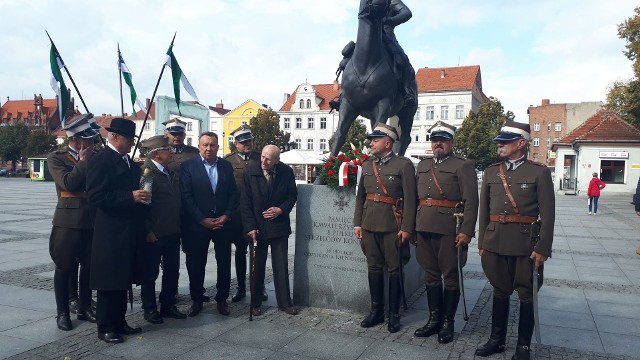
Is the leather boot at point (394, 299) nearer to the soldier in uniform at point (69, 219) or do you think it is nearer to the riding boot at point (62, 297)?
the soldier in uniform at point (69, 219)

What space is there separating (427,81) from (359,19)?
56.5 meters

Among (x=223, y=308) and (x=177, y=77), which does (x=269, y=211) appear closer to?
(x=223, y=308)

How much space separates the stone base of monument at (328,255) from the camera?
5.41m

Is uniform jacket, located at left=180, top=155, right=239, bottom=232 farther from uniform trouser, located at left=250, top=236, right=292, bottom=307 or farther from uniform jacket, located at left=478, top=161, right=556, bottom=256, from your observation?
uniform jacket, located at left=478, top=161, right=556, bottom=256

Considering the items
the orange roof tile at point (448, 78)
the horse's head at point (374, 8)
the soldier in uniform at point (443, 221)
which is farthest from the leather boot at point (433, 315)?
the orange roof tile at point (448, 78)

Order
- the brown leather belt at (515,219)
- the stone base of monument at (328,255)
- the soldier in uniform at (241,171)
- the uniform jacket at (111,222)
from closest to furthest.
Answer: the brown leather belt at (515,219)
the uniform jacket at (111,222)
the stone base of monument at (328,255)
the soldier in uniform at (241,171)

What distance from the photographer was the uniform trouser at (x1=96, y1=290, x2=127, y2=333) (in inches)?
176

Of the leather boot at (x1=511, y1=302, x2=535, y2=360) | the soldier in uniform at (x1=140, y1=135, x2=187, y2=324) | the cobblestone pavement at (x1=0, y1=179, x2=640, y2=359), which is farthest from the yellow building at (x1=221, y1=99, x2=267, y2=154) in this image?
the leather boot at (x1=511, y1=302, x2=535, y2=360)

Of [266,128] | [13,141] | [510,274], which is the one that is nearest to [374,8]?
[510,274]

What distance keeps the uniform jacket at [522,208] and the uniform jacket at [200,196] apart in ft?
9.08

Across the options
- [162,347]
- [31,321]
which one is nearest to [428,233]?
[162,347]

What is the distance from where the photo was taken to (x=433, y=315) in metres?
4.68

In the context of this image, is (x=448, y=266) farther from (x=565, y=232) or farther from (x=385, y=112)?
(x=565, y=232)

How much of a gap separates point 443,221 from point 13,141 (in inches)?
2645
